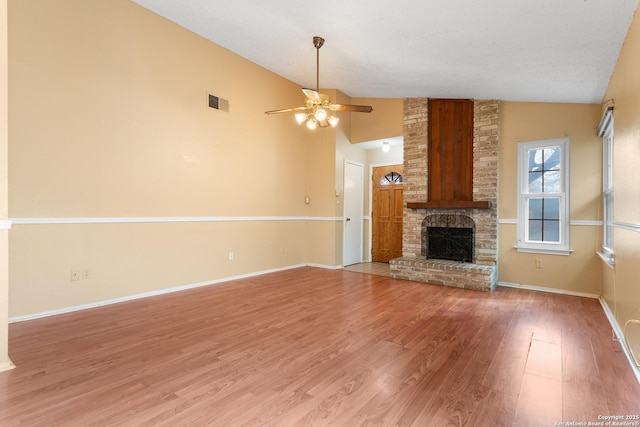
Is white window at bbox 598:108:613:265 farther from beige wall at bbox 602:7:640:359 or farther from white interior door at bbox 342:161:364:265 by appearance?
white interior door at bbox 342:161:364:265

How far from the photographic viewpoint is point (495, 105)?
15.9 ft

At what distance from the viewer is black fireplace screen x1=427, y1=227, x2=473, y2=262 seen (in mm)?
5137

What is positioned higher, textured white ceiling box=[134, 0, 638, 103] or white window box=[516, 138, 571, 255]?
textured white ceiling box=[134, 0, 638, 103]

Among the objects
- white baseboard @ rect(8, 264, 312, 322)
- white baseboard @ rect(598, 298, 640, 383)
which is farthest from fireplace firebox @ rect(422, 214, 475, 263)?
white baseboard @ rect(8, 264, 312, 322)

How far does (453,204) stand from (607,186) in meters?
1.78

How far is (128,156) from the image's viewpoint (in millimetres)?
3748

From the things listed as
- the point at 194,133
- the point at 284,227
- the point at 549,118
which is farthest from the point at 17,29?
the point at 549,118

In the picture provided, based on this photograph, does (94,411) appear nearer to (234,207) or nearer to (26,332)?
(26,332)

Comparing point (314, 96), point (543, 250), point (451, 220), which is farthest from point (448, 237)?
point (314, 96)

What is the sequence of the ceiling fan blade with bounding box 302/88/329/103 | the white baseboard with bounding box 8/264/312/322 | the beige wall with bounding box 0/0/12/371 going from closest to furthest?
1. the beige wall with bounding box 0/0/12/371
2. the white baseboard with bounding box 8/264/312/322
3. the ceiling fan blade with bounding box 302/88/329/103

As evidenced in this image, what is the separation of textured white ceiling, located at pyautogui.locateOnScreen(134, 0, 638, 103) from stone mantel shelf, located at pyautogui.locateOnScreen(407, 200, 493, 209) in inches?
59.7

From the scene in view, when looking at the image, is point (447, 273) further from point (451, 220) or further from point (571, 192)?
point (571, 192)

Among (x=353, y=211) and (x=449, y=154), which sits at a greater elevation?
(x=449, y=154)

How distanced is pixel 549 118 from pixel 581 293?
2.36 metres
